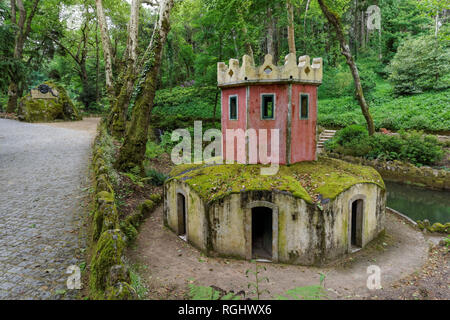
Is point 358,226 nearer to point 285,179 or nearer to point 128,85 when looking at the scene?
point 285,179

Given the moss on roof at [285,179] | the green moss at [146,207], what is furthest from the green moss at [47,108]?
the moss on roof at [285,179]

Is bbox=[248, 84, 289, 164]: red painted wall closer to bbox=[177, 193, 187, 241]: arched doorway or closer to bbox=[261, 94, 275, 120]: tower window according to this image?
bbox=[261, 94, 275, 120]: tower window

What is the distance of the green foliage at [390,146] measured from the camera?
18812 millimetres

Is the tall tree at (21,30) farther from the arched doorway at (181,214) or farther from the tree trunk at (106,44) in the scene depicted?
the arched doorway at (181,214)

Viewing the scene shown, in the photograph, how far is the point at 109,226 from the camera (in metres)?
5.62

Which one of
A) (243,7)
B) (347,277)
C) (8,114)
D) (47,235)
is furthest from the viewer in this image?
(8,114)

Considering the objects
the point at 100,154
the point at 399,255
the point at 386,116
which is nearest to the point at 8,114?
the point at 100,154

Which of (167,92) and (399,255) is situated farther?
(167,92)

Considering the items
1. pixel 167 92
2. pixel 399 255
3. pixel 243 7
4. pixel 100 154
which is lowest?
pixel 399 255

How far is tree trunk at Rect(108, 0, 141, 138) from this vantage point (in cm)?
1445

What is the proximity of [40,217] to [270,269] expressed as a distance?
251 inches

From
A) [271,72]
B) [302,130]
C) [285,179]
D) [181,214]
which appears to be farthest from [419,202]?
[181,214]

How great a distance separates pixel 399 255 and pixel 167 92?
29990mm

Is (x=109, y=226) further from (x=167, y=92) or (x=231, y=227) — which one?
(x=167, y=92)
